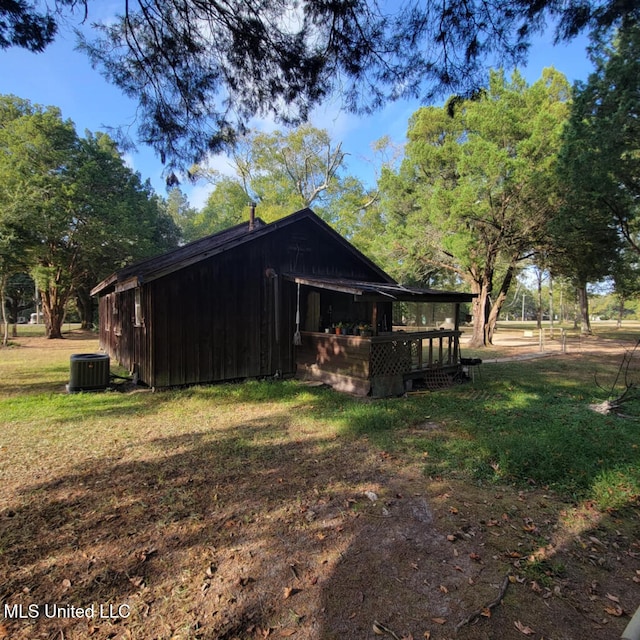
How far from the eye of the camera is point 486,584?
2.58m

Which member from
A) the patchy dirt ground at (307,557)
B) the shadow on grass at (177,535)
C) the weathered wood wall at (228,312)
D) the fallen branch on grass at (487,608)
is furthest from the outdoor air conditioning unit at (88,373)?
the fallen branch on grass at (487,608)

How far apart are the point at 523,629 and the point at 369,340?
234 inches

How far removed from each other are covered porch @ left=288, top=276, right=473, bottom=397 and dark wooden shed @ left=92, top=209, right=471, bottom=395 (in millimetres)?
30

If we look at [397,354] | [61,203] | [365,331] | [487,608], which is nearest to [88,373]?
[365,331]

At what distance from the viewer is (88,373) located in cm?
807

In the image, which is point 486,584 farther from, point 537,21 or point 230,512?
point 537,21

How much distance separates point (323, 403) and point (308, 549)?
461 cm

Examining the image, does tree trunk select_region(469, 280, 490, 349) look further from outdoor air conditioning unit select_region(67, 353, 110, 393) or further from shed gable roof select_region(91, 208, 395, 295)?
outdoor air conditioning unit select_region(67, 353, 110, 393)

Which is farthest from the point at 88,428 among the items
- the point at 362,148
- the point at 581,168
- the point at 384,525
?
the point at 362,148

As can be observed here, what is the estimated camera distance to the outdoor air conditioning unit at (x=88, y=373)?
796 cm

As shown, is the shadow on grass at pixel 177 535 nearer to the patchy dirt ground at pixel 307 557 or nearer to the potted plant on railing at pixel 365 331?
the patchy dirt ground at pixel 307 557

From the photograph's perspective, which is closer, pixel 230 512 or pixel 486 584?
pixel 486 584

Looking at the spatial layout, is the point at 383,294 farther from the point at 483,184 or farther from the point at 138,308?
the point at 483,184

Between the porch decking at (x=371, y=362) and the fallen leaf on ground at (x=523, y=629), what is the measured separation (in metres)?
5.79
